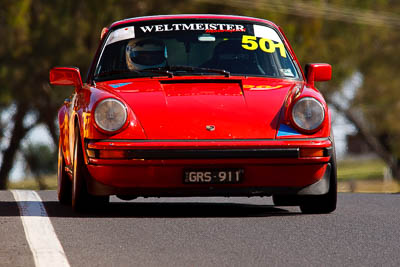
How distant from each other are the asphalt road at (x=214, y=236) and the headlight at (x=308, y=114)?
71 centimetres

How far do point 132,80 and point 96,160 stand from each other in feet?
3.26

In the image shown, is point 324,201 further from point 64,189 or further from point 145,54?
point 64,189

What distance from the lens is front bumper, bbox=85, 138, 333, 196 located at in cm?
755

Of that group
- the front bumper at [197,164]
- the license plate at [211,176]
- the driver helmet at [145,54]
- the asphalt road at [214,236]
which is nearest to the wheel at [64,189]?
the asphalt road at [214,236]

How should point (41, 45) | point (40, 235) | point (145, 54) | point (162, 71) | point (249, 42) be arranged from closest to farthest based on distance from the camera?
point (40, 235)
point (162, 71)
point (145, 54)
point (249, 42)
point (41, 45)

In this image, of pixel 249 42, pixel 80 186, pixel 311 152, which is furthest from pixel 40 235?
pixel 249 42

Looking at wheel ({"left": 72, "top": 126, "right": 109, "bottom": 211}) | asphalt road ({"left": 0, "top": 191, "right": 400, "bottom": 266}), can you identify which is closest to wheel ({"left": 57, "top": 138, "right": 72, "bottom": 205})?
asphalt road ({"left": 0, "top": 191, "right": 400, "bottom": 266})

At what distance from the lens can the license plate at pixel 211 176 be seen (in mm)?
7621

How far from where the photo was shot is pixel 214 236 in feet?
22.2

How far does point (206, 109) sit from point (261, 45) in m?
1.49

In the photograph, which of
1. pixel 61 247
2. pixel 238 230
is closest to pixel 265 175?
pixel 238 230

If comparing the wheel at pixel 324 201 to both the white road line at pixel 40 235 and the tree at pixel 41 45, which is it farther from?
the tree at pixel 41 45

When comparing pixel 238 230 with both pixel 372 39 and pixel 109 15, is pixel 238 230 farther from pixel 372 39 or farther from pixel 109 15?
pixel 372 39

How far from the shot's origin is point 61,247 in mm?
6191
